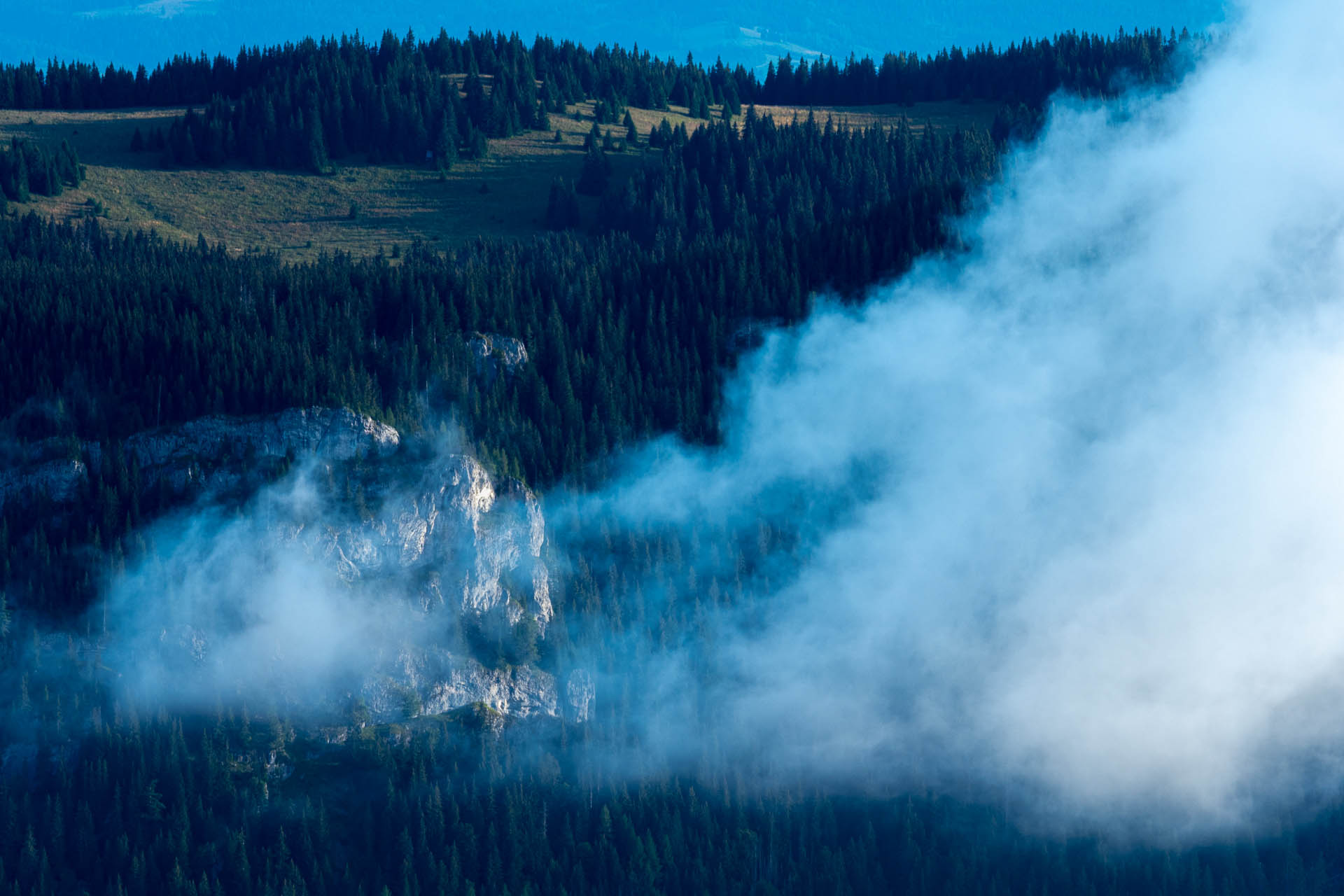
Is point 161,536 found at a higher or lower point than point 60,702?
higher

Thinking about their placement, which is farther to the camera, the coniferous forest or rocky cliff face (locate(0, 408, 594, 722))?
rocky cliff face (locate(0, 408, 594, 722))

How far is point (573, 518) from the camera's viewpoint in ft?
634

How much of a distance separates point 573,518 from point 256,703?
1523 inches

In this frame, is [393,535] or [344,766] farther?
[393,535]

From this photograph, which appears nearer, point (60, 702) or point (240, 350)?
point (60, 702)

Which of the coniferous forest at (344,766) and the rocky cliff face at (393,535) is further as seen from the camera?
the rocky cliff face at (393,535)

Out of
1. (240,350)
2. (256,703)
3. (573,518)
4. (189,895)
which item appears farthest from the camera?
(573,518)

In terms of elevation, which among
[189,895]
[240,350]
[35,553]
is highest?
[240,350]

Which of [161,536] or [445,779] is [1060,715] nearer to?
[445,779]

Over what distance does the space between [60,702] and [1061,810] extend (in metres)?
89.0

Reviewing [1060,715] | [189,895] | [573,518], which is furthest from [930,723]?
[189,895]

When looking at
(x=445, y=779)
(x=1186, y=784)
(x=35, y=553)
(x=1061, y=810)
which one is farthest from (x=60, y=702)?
(x=1186, y=784)

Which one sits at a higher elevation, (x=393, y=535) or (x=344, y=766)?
(x=393, y=535)

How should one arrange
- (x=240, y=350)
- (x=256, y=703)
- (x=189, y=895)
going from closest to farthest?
1. (x=189, y=895)
2. (x=256, y=703)
3. (x=240, y=350)
